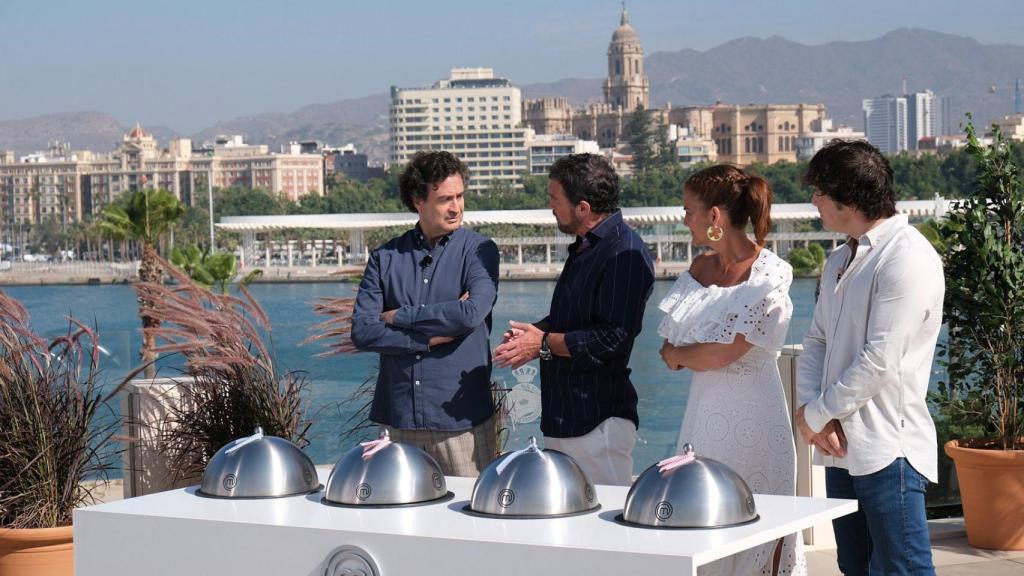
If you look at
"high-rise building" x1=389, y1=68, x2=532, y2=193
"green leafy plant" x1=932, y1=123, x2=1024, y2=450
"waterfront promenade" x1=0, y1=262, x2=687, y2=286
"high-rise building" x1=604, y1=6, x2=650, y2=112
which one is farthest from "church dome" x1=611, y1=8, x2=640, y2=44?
"green leafy plant" x1=932, y1=123, x2=1024, y2=450

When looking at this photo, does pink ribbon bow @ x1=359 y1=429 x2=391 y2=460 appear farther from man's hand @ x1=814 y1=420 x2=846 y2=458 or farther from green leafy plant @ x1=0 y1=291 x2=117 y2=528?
green leafy plant @ x1=0 y1=291 x2=117 y2=528

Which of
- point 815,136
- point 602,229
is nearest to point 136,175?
point 815,136

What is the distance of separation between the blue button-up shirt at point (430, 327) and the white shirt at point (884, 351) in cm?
80

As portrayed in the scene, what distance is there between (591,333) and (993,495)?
182 cm

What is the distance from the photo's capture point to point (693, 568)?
6.22 ft

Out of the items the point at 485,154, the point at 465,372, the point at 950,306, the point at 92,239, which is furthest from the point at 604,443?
the point at 485,154

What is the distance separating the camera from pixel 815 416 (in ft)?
8.06

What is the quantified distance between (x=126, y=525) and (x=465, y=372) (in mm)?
874

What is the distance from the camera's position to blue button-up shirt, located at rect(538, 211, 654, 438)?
111 inches

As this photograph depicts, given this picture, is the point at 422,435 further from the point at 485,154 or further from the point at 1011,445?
the point at 485,154

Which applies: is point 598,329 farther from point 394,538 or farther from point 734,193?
point 394,538

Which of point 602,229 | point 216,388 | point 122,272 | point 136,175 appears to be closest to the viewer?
point 602,229

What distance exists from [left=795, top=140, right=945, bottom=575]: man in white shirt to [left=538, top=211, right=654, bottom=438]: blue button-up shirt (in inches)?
18.6

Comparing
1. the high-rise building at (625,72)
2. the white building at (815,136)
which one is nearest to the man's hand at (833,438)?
the white building at (815,136)
